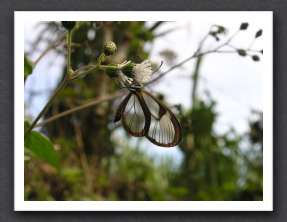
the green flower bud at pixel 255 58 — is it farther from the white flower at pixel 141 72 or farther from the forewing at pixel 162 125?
the white flower at pixel 141 72

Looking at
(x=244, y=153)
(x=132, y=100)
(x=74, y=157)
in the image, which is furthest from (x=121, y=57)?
(x=132, y=100)

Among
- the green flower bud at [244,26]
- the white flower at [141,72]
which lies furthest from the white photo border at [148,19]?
the white flower at [141,72]

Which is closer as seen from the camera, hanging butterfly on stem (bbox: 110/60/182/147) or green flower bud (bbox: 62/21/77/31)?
green flower bud (bbox: 62/21/77/31)

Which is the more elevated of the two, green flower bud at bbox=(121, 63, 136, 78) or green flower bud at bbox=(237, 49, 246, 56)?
green flower bud at bbox=(237, 49, 246, 56)

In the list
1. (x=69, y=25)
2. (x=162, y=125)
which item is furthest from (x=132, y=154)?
(x=69, y=25)

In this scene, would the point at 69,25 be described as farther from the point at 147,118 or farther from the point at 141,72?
the point at 147,118

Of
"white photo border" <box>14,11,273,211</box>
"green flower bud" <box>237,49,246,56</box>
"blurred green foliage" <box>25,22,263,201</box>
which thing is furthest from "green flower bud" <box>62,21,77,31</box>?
"blurred green foliage" <box>25,22,263,201</box>

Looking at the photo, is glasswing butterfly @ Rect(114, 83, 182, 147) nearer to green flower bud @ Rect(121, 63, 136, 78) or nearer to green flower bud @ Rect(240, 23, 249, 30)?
green flower bud @ Rect(121, 63, 136, 78)
